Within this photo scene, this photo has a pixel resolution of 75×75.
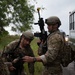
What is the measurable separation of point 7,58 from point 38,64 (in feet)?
29.9

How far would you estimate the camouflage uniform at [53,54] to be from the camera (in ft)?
22.5

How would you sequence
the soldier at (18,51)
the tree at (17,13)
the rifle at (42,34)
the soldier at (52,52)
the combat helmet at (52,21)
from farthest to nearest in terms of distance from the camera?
1. the tree at (17,13)
2. the soldier at (18,51)
3. the rifle at (42,34)
4. the combat helmet at (52,21)
5. the soldier at (52,52)

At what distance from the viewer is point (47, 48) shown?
7215 mm

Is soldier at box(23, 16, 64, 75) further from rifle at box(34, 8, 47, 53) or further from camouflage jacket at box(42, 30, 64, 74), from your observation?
rifle at box(34, 8, 47, 53)

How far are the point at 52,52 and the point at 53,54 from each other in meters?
0.04

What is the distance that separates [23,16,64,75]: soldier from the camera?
6.84 metres

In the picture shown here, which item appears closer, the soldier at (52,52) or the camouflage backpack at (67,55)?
the soldier at (52,52)

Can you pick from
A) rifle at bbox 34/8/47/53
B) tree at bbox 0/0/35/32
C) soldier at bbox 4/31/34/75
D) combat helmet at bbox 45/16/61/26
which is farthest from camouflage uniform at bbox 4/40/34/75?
tree at bbox 0/0/35/32

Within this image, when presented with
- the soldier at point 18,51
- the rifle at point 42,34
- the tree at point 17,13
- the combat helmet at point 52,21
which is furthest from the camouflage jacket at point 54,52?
the tree at point 17,13

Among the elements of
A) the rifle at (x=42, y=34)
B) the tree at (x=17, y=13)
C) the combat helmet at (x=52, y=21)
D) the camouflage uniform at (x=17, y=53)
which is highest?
the combat helmet at (x=52, y=21)

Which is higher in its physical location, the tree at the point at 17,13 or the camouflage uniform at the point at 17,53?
the camouflage uniform at the point at 17,53

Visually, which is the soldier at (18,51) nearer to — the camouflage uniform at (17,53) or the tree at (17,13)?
the camouflage uniform at (17,53)

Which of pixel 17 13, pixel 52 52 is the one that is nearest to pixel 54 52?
pixel 52 52

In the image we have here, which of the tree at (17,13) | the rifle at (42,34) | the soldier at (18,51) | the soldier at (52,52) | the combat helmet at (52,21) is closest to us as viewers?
the soldier at (52,52)
